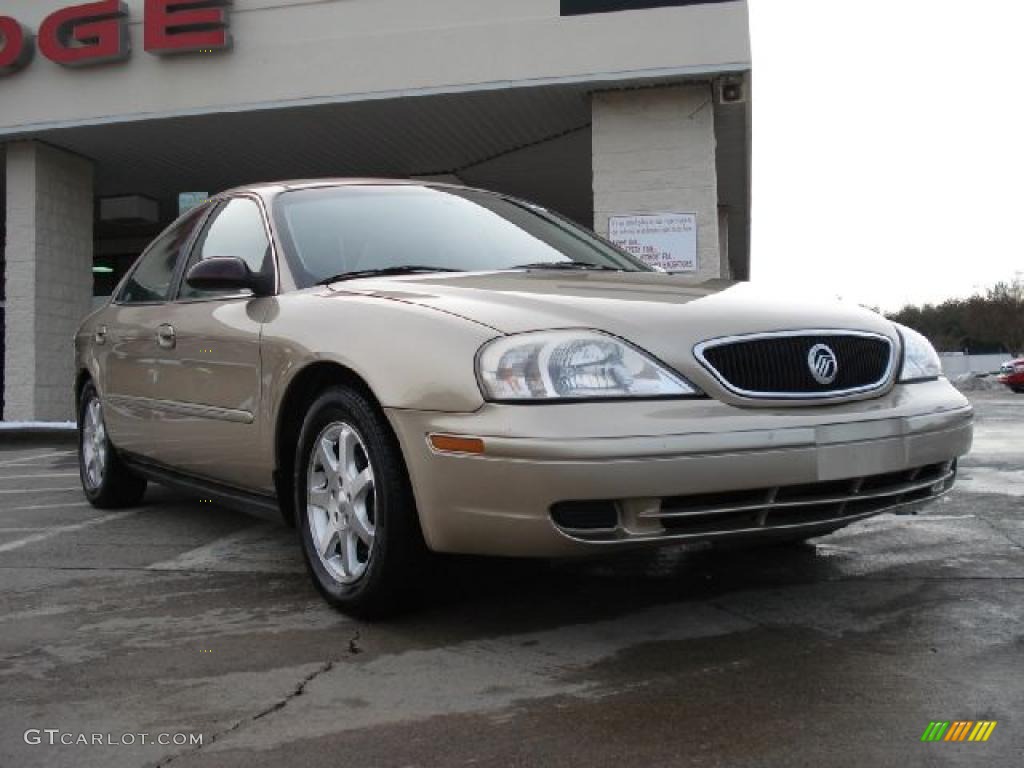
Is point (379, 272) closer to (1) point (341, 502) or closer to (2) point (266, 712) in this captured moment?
(1) point (341, 502)

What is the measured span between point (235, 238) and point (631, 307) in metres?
2.08

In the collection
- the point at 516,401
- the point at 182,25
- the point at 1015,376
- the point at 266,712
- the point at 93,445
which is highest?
the point at 182,25

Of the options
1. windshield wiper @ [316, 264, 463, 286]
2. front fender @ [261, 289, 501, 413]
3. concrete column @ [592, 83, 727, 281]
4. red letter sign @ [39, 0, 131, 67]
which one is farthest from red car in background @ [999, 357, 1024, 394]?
front fender @ [261, 289, 501, 413]

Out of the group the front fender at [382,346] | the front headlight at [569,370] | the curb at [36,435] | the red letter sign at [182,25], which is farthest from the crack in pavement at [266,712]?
the curb at [36,435]

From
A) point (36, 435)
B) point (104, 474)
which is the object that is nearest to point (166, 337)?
point (104, 474)

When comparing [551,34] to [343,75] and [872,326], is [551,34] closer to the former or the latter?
[343,75]

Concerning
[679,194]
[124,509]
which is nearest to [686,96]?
[679,194]

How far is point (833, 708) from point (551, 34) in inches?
361

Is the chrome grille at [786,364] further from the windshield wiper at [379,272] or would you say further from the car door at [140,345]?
the car door at [140,345]

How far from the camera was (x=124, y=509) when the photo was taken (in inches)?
223

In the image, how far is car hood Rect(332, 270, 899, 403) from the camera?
2.89 meters

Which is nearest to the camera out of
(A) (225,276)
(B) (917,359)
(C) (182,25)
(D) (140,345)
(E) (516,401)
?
(E) (516,401)

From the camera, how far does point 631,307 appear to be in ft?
9.90

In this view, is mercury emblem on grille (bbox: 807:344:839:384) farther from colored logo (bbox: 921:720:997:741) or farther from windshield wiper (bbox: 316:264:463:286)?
windshield wiper (bbox: 316:264:463:286)
